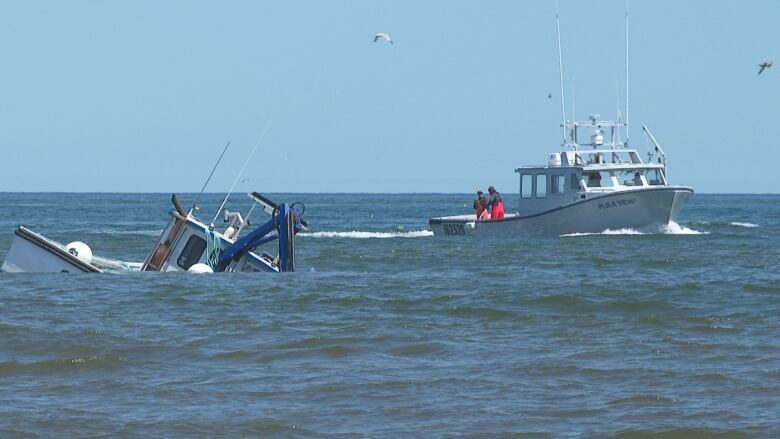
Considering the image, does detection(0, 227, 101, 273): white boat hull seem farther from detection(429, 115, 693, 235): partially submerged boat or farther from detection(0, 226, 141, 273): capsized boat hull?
detection(429, 115, 693, 235): partially submerged boat

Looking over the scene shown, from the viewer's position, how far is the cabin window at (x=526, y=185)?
121 feet

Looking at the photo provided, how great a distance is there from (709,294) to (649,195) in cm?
1566

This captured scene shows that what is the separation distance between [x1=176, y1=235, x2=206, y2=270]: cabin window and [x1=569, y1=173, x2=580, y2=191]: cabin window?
16593 millimetres

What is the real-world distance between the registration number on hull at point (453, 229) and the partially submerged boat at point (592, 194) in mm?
542

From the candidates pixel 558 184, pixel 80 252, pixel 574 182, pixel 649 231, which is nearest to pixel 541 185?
pixel 558 184

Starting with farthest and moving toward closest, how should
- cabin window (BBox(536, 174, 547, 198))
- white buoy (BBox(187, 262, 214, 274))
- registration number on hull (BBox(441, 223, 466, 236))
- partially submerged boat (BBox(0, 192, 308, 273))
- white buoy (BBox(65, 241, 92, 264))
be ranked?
1. registration number on hull (BBox(441, 223, 466, 236))
2. cabin window (BBox(536, 174, 547, 198))
3. white buoy (BBox(65, 241, 92, 264))
4. partially submerged boat (BBox(0, 192, 308, 273))
5. white buoy (BBox(187, 262, 214, 274))

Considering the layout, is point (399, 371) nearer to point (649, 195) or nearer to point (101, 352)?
point (101, 352)

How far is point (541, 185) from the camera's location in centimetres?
3625

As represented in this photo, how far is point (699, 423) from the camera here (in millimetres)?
10312

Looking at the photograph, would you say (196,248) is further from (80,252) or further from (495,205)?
(495,205)

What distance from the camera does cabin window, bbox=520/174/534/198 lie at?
36744mm

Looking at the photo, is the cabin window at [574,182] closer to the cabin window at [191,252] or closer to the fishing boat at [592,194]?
the fishing boat at [592,194]

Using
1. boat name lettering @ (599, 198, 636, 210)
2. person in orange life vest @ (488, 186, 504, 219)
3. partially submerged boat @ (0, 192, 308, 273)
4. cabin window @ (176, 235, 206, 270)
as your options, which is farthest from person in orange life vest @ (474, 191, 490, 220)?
cabin window @ (176, 235, 206, 270)

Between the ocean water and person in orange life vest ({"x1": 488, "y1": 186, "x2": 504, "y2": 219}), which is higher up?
person in orange life vest ({"x1": 488, "y1": 186, "x2": 504, "y2": 219})
